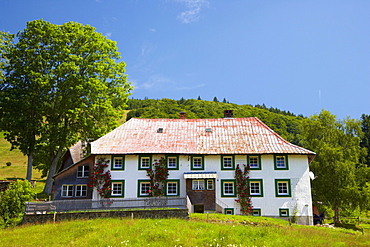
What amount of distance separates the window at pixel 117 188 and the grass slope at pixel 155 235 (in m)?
8.69

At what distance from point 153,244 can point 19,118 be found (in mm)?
22908

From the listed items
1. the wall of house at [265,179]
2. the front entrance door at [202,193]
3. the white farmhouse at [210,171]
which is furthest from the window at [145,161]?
the front entrance door at [202,193]

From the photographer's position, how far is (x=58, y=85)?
34094 mm

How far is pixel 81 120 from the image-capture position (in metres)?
34.5

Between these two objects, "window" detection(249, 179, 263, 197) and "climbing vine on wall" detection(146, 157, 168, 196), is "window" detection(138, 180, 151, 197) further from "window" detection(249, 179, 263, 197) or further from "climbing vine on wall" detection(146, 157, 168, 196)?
"window" detection(249, 179, 263, 197)

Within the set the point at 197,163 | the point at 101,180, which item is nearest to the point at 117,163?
the point at 101,180

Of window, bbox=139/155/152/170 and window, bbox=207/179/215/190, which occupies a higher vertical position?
window, bbox=139/155/152/170

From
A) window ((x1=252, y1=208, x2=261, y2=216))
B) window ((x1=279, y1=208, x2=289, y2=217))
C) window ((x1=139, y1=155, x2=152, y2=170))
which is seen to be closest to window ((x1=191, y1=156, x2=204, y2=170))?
window ((x1=139, y1=155, x2=152, y2=170))

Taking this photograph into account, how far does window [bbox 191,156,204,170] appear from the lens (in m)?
30.3

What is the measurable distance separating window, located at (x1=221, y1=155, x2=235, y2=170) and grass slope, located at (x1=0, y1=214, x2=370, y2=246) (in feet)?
33.6

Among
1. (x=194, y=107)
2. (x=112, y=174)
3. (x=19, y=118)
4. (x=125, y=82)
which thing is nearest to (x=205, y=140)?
(x=112, y=174)

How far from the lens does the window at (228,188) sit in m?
29.6

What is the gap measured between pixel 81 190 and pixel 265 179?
16880 millimetres

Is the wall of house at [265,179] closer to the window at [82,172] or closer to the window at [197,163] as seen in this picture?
the window at [197,163]
